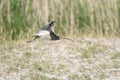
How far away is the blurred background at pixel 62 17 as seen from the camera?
6.12 meters

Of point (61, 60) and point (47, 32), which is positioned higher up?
point (47, 32)

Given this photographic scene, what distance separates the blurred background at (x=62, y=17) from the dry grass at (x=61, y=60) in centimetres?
45

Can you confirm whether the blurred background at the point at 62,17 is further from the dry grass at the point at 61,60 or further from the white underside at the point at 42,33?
the dry grass at the point at 61,60

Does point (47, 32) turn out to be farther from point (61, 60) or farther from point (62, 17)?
point (61, 60)

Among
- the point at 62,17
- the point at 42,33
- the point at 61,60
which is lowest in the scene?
the point at 61,60

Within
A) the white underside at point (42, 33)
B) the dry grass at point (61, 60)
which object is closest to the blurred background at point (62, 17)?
the white underside at point (42, 33)

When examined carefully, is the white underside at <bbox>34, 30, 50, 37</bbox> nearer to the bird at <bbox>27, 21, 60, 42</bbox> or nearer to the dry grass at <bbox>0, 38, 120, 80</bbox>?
the bird at <bbox>27, 21, 60, 42</bbox>

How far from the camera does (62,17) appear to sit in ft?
20.7

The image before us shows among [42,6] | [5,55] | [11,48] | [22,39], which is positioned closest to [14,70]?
[5,55]

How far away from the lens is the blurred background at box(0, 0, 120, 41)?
20.1 ft

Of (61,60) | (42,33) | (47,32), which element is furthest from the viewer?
(42,33)

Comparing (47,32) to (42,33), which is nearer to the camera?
(47,32)

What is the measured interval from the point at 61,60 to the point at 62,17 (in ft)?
5.27

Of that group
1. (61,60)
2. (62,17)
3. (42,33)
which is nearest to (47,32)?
(42,33)
